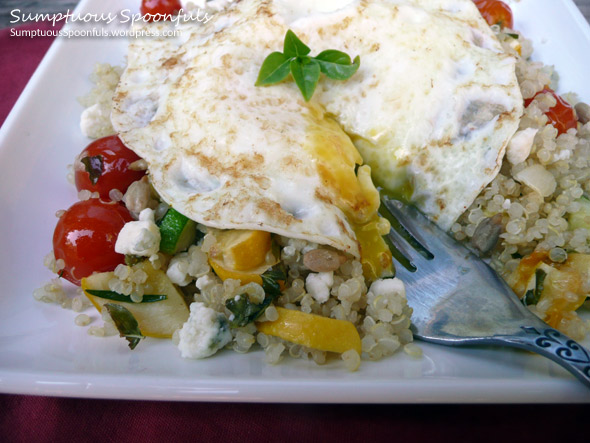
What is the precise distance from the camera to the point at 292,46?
2236 mm

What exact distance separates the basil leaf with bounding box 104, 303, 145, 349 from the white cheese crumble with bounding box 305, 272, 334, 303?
69cm

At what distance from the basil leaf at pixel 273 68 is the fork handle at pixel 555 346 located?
1.37 m

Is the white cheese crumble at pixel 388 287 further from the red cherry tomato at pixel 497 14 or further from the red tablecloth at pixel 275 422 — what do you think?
the red cherry tomato at pixel 497 14

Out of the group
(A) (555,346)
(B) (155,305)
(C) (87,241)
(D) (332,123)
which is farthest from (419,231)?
(C) (87,241)

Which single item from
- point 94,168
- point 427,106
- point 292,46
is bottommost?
point 94,168

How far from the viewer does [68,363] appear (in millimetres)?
1764

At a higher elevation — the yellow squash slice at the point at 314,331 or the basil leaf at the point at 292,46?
the basil leaf at the point at 292,46

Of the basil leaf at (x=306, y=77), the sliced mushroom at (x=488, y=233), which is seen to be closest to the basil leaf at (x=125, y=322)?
the basil leaf at (x=306, y=77)

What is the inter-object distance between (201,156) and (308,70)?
600mm

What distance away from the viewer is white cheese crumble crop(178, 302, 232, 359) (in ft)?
5.92

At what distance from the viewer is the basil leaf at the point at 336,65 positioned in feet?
7.28

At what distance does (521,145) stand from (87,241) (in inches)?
75.0

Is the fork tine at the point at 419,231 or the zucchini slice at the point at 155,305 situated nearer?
the zucchini slice at the point at 155,305

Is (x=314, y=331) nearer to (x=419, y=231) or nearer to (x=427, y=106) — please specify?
(x=419, y=231)
